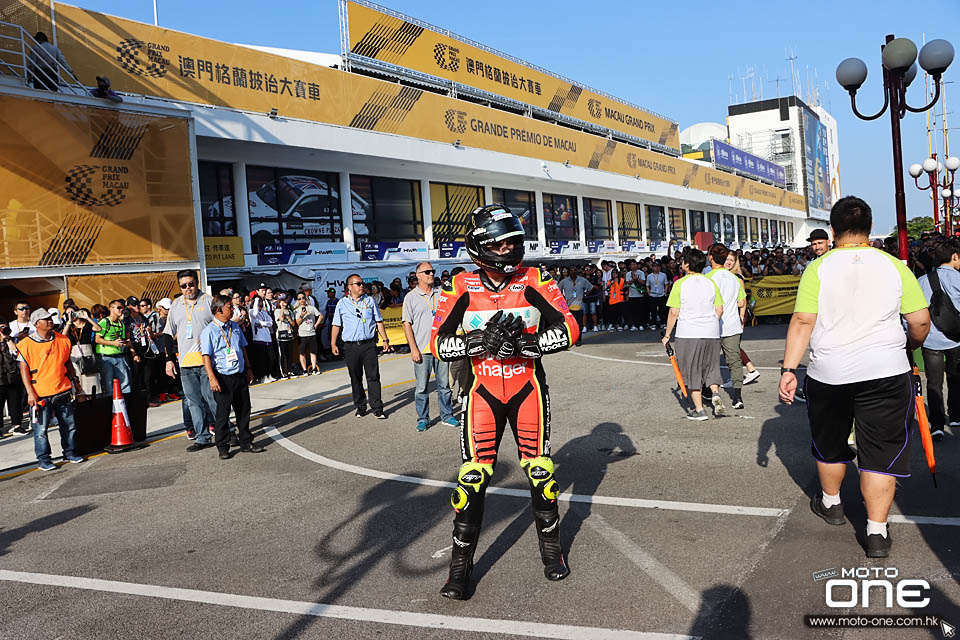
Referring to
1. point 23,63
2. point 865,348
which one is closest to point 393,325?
point 23,63

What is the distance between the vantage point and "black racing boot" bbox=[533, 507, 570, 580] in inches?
159

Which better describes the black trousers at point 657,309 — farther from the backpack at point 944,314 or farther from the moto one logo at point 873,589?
the moto one logo at point 873,589

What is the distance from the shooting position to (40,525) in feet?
19.1

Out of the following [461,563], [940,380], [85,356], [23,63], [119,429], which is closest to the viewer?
[461,563]

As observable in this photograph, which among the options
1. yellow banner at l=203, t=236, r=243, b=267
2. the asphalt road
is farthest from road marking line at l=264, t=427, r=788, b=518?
yellow banner at l=203, t=236, r=243, b=267

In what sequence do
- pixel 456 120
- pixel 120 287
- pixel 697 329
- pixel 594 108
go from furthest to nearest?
pixel 594 108, pixel 456 120, pixel 120 287, pixel 697 329

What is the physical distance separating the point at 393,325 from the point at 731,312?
1064 cm

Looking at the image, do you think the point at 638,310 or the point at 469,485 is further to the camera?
the point at 638,310

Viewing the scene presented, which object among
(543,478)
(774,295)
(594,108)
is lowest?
(543,478)

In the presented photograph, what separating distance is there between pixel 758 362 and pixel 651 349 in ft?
10.6

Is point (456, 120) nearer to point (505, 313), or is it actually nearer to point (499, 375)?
point (505, 313)

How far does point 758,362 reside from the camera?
12.2 meters

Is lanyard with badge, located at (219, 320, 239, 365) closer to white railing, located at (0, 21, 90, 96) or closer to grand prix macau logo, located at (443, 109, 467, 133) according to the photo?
white railing, located at (0, 21, 90, 96)

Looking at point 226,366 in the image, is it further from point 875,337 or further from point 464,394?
point 875,337
